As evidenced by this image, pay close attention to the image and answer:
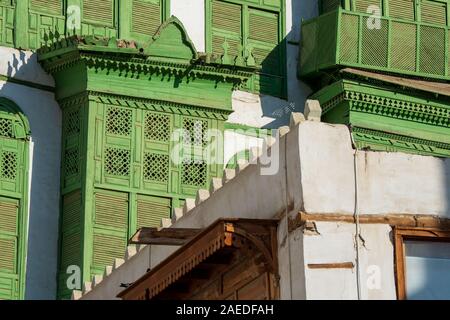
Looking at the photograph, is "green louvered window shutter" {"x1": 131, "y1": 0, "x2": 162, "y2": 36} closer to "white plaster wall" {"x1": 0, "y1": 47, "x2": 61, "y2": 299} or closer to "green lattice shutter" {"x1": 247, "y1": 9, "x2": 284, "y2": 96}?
"green lattice shutter" {"x1": 247, "y1": 9, "x2": 284, "y2": 96}

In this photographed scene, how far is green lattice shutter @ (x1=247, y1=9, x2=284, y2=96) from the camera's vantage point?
34.0 meters

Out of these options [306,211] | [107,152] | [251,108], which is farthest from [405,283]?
[251,108]

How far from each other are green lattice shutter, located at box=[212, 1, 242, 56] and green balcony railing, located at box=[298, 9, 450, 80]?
3.83 ft

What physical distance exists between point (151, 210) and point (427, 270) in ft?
37.6

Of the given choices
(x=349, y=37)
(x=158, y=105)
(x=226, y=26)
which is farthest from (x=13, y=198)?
(x=349, y=37)

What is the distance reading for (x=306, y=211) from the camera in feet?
65.2

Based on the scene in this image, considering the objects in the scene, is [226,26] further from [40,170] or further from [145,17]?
[40,170]

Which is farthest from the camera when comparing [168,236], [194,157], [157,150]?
[194,157]

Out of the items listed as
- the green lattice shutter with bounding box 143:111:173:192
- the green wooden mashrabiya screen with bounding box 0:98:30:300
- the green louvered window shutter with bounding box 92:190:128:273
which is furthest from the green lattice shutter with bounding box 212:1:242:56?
the green wooden mashrabiya screen with bounding box 0:98:30:300

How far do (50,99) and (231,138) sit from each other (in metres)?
2.97

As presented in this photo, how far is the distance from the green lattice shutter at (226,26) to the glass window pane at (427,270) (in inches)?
532

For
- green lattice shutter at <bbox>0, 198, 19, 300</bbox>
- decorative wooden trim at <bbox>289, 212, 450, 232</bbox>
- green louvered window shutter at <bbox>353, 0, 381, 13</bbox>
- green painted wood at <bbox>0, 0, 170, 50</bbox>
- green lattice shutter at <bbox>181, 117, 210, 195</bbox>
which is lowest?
decorative wooden trim at <bbox>289, 212, 450, 232</bbox>

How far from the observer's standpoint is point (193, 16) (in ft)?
110
